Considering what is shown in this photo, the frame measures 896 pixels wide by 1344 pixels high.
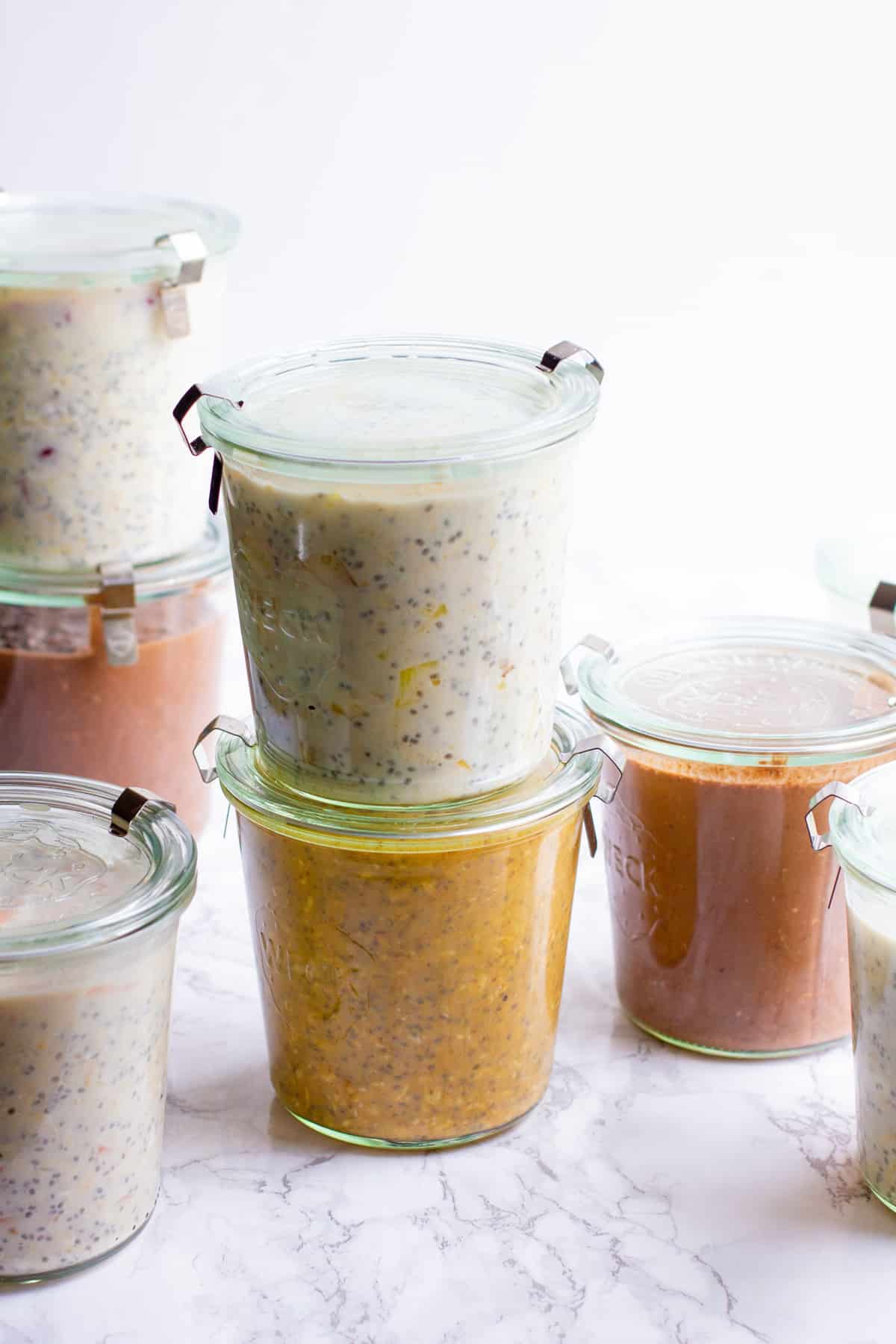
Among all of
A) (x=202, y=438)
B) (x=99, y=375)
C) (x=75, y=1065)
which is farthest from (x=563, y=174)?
(x=75, y=1065)

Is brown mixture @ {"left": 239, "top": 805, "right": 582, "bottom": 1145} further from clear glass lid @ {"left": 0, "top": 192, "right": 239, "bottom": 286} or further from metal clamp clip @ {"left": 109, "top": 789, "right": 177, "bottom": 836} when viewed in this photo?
clear glass lid @ {"left": 0, "top": 192, "right": 239, "bottom": 286}

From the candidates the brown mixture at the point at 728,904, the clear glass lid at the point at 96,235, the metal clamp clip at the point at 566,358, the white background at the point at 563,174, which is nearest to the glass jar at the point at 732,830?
the brown mixture at the point at 728,904

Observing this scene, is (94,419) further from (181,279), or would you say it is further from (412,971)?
(412,971)

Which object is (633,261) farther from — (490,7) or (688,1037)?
(688,1037)

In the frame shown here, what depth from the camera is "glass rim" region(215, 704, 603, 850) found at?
109 cm

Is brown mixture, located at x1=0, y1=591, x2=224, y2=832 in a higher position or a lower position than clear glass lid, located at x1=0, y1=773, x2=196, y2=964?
lower

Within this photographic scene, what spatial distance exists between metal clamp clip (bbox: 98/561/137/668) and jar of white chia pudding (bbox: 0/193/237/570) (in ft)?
0.05

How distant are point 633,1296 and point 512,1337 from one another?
0.28 ft

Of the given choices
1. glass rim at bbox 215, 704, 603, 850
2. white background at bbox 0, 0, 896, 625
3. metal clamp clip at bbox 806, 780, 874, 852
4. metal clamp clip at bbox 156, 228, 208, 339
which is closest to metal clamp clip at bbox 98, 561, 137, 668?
metal clamp clip at bbox 156, 228, 208, 339

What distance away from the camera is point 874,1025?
1.08 metres

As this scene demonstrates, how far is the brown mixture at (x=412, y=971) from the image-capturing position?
112 cm

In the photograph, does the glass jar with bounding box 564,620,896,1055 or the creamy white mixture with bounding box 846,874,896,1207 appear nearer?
the creamy white mixture with bounding box 846,874,896,1207

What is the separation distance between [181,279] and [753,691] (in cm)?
60

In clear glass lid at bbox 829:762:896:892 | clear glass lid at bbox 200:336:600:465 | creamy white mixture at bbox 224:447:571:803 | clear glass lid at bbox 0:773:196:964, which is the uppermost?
clear glass lid at bbox 200:336:600:465
